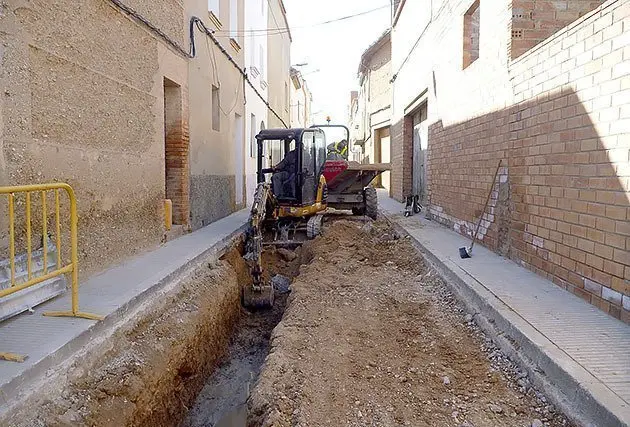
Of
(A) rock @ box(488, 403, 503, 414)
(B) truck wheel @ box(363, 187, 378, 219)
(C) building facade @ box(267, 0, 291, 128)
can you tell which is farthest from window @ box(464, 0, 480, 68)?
(C) building facade @ box(267, 0, 291, 128)

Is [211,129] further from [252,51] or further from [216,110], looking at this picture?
[252,51]

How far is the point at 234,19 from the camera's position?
12156mm

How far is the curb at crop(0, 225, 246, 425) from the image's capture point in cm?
259

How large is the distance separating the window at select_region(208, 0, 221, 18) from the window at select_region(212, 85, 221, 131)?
1464mm

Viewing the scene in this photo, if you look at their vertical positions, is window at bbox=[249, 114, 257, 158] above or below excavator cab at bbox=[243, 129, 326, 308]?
above

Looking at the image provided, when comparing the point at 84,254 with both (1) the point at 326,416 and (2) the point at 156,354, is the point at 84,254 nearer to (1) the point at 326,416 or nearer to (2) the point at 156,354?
(2) the point at 156,354

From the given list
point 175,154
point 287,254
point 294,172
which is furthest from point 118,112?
point 294,172

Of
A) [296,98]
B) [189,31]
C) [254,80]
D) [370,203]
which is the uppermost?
[296,98]

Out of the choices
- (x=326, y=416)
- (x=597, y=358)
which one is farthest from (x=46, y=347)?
(x=597, y=358)

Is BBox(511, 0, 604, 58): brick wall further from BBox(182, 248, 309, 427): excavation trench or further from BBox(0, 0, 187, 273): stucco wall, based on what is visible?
BBox(0, 0, 187, 273): stucco wall

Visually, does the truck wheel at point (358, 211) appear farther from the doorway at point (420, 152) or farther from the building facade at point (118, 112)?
the building facade at point (118, 112)

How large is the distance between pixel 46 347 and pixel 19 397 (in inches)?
18.7

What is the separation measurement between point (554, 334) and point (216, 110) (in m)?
8.50

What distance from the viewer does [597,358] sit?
9.71ft
